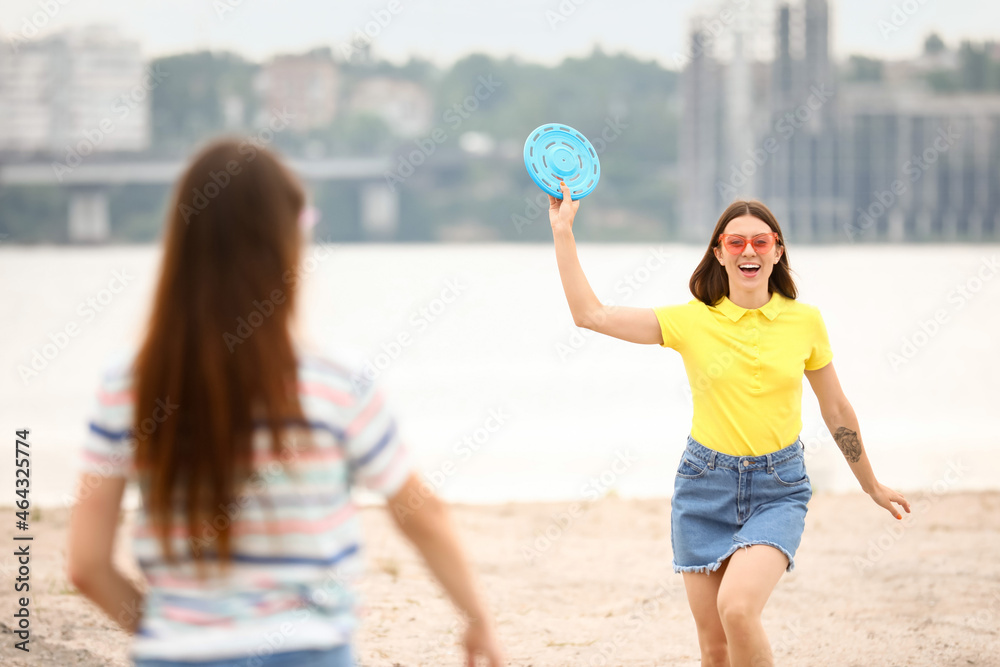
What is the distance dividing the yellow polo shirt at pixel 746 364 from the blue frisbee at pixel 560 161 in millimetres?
476

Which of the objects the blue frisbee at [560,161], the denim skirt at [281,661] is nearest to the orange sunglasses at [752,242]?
the blue frisbee at [560,161]

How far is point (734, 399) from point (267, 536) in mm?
1887

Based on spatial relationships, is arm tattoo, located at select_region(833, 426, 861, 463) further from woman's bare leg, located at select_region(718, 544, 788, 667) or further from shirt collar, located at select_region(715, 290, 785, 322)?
woman's bare leg, located at select_region(718, 544, 788, 667)

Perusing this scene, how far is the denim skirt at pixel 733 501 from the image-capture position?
3.16 metres

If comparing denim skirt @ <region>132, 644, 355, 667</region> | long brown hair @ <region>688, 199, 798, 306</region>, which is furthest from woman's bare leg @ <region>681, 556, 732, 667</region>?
denim skirt @ <region>132, 644, 355, 667</region>

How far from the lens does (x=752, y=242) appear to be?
3316 millimetres

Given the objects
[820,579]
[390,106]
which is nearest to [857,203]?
[390,106]

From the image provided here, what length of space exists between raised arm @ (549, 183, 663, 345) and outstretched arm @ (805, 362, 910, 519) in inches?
23.9

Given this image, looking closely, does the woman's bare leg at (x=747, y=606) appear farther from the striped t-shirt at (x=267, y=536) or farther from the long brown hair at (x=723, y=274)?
the striped t-shirt at (x=267, y=536)

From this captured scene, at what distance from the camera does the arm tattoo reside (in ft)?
11.4

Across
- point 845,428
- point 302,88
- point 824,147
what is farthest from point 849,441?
point 302,88

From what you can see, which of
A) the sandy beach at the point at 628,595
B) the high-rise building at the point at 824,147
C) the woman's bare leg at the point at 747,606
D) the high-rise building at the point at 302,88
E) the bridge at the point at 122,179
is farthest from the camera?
the high-rise building at the point at 302,88

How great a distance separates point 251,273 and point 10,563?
509 cm

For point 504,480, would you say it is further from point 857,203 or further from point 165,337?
point 857,203
